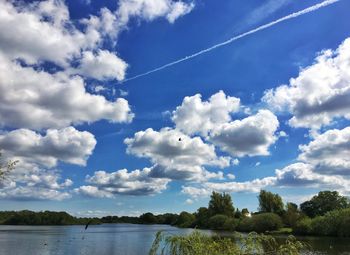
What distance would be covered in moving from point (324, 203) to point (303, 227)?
1686 inches

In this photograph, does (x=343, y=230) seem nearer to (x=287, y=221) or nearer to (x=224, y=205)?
(x=287, y=221)

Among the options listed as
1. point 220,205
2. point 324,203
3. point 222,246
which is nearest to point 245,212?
point 220,205

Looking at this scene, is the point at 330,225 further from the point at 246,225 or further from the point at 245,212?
the point at 245,212

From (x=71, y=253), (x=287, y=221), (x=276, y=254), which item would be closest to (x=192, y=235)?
(x=276, y=254)

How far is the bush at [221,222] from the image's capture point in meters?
145

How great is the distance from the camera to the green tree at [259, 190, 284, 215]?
137 meters

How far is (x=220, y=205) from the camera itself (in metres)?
167

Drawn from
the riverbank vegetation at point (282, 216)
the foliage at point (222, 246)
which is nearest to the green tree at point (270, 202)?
the riverbank vegetation at point (282, 216)

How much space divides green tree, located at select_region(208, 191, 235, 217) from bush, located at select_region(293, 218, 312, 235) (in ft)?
178

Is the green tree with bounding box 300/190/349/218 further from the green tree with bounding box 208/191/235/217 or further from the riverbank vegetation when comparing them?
the green tree with bounding box 208/191/235/217

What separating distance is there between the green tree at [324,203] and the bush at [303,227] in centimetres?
3342

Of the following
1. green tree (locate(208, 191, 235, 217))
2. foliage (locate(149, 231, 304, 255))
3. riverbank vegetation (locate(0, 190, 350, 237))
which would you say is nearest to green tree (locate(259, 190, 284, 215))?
riverbank vegetation (locate(0, 190, 350, 237))

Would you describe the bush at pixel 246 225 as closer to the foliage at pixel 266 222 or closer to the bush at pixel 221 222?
the foliage at pixel 266 222

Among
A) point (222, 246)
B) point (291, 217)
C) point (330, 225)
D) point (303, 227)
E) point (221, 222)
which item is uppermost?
point (221, 222)
